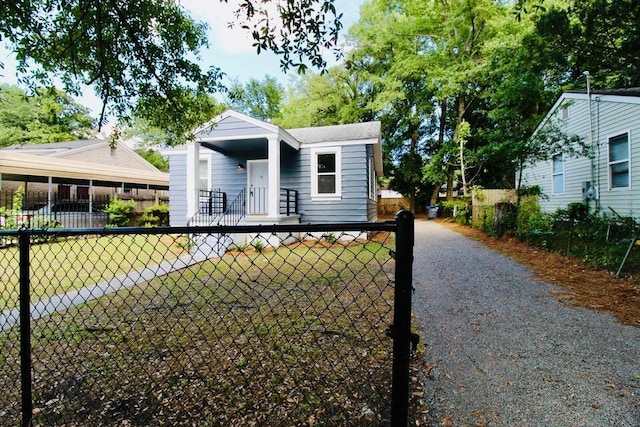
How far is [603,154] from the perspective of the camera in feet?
30.2

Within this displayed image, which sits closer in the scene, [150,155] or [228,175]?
[228,175]

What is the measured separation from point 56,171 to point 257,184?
8456 millimetres

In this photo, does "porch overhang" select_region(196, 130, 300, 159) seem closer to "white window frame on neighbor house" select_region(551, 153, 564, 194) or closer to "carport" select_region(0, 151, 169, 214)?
"carport" select_region(0, 151, 169, 214)

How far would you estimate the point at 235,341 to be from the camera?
10.0 feet

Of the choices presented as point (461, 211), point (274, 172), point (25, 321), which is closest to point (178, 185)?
point (274, 172)

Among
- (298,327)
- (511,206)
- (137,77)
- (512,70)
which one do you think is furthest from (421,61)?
(298,327)

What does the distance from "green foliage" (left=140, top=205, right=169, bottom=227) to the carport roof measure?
2519 millimetres

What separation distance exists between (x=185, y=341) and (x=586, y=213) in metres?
11.1

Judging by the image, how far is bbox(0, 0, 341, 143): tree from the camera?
343 cm

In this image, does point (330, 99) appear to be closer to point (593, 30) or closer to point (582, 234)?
point (593, 30)

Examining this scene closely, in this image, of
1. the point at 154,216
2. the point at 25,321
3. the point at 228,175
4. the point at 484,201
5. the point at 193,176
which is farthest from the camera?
the point at 154,216

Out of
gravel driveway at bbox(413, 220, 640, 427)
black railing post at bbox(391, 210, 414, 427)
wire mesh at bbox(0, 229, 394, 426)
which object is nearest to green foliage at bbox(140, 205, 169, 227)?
wire mesh at bbox(0, 229, 394, 426)

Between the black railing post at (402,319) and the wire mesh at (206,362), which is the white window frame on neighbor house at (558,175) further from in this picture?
the black railing post at (402,319)

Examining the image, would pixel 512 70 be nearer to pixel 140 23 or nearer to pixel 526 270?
pixel 526 270
